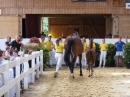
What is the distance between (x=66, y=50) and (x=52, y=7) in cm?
1246

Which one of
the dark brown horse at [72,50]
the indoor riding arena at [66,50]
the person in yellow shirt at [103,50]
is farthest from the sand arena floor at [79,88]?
the person in yellow shirt at [103,50]

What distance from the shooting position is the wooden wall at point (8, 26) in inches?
1030

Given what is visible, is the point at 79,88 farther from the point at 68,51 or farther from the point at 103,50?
the point at 103,50

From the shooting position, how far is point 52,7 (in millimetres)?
Answer: 26312

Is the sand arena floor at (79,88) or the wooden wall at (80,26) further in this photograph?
the wooden wall at (80,26)

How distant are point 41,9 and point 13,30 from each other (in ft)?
8.07

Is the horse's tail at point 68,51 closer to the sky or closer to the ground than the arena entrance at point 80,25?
closer to the ground

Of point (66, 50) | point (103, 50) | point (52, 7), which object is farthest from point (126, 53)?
point (52, 7)

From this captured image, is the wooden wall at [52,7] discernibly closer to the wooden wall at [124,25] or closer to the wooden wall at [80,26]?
the wooden wall at [124,25]

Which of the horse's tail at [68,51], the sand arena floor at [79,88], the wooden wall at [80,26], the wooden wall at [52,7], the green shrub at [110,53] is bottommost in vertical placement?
the sand arena floor at [79,88]

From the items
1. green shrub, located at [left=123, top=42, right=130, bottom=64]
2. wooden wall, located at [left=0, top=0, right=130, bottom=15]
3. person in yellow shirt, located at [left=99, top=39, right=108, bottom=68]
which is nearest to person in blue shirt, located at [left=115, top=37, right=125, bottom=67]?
green shrub, located at [left=123, top=42, right=130, bottom=64]

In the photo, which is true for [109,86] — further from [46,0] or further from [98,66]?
[46,0]

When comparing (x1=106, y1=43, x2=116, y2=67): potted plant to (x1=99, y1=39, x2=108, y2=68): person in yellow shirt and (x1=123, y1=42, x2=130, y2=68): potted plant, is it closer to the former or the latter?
(x1=99, y1=39, x2=108, y2=68): person in yellow shirt

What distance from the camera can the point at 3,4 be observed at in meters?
26.3
